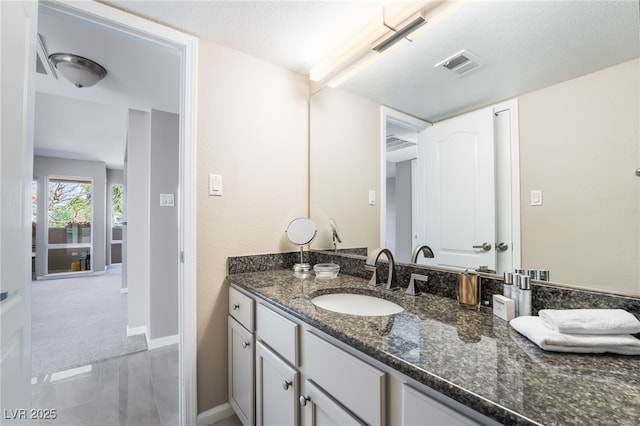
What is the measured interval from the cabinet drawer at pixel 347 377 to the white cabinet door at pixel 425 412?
0.23 feet

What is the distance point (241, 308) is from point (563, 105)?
1558 millimetres

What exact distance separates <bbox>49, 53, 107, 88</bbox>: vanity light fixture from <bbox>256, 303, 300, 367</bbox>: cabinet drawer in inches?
82.0

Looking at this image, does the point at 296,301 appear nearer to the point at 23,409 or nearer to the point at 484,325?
the point at 484,325

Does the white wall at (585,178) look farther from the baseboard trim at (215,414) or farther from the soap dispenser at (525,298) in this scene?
the baseboard trim at (215,414)

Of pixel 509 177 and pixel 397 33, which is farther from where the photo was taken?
pixel 397 33

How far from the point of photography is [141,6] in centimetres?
137

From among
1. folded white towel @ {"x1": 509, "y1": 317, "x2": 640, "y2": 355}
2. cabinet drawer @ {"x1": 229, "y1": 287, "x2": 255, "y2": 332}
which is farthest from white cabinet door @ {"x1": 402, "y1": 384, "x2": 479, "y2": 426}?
cabinet drawer @ {"x1": 229, "y1": 287, "x2": 255, "y2": 332}

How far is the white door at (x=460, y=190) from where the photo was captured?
111 centimetres

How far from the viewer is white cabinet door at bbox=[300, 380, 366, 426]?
0.80 m

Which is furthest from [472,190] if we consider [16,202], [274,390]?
[16,202]

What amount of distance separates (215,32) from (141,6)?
346 millimetres

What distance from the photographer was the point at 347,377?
0.80 meters

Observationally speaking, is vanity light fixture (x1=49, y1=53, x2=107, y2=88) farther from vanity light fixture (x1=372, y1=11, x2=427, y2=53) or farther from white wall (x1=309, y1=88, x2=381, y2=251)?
vanity light fixture (x1=372, y1=11, x2=427, y2=53)

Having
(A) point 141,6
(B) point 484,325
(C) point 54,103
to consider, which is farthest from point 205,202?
(C) point 54,103
